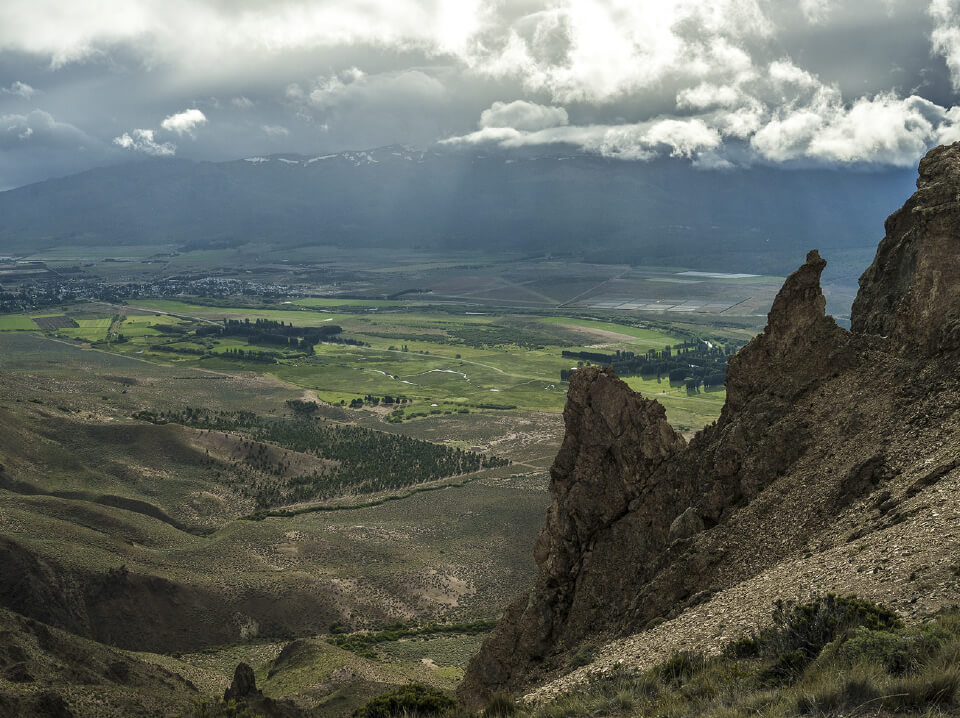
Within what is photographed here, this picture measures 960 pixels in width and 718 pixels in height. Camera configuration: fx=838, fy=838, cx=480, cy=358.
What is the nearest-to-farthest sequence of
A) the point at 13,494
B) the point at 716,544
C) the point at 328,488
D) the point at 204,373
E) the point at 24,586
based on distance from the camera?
the point at 716,544
the point at 24,586
the point at 13,494
the point at 328,488
the point at 204,373

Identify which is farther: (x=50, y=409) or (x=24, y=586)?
(x=50, y=409)

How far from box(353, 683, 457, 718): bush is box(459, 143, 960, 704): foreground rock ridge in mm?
2197

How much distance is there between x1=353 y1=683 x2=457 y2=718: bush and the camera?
88.8 feet

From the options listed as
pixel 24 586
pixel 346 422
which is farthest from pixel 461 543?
pixel 346 422

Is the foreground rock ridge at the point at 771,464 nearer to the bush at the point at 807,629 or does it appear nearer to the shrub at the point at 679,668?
the bush at the point at 807,629

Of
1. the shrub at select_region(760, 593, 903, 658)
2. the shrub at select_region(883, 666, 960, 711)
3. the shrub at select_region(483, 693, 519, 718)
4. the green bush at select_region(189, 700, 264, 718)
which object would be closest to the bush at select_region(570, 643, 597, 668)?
the shrub at select_region(483, 693, 519, 718)

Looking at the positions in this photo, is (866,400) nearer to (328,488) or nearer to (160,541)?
(160,541)

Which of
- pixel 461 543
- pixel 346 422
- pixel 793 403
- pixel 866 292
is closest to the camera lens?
pixel 793 403

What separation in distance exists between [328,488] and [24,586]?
40.7m

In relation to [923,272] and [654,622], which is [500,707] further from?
[923,272]

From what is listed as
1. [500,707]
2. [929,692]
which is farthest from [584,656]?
[929,692]

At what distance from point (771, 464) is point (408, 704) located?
1403cm

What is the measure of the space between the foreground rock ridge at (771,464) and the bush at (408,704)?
2.20 metres

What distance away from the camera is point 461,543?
6894cm
